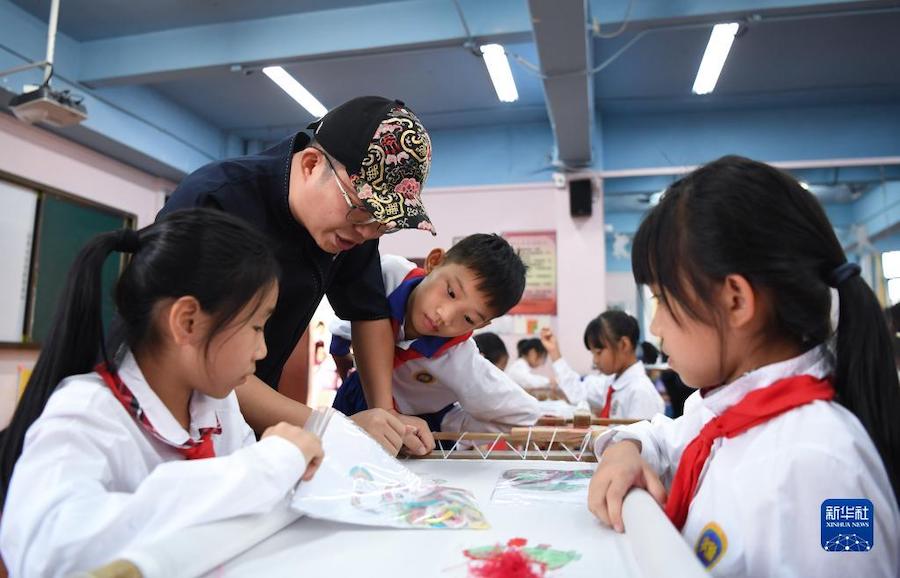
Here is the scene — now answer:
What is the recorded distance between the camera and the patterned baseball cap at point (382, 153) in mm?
995

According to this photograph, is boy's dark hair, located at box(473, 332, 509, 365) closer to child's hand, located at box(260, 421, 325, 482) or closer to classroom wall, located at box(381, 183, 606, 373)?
classroom wall, located at box(381, 183, 606, 373)

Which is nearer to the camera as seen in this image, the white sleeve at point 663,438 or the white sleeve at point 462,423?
the white sleeve at point 663,438

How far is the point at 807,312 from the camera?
656 mm

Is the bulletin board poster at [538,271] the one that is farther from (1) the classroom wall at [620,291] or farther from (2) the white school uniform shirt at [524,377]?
(1) the classroom wall at [620,291]

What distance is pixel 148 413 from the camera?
2.35 feet

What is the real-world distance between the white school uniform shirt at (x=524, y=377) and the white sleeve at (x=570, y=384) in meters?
0.13

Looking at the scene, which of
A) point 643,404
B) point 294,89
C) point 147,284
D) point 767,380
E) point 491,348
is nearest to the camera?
point 767,380

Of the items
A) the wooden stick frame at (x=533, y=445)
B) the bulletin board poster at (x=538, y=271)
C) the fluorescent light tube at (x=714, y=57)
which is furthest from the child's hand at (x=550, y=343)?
the wooden stick frame at (x=533, y=445)

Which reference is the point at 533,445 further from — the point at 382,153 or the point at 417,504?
the point at 382,153

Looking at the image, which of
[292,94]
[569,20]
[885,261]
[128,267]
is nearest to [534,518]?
[128,267]

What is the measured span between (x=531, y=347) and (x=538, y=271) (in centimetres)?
68

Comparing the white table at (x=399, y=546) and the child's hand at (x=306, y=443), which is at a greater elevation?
the child's hand at (x=306, y=443)

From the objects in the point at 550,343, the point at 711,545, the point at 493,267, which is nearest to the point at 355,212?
the point at 493,267

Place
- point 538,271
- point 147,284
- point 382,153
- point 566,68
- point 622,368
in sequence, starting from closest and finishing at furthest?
point 147,284, point 382,153, point 622,368, point 566,68, point 538,271
